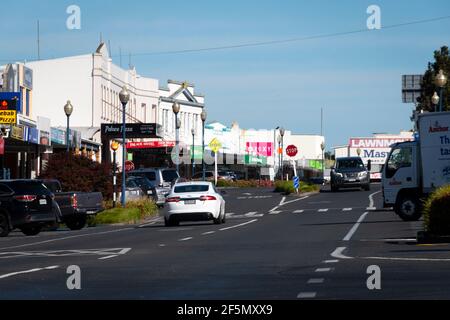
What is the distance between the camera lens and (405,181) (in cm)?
3466

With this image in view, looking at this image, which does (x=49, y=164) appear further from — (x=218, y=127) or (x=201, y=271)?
(x=218, y=127)

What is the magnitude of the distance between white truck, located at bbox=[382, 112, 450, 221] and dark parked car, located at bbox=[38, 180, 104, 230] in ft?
32.9

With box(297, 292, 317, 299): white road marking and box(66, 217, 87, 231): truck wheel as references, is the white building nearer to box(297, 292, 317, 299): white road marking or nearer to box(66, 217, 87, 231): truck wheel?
box(66, 217, 87, 231): truck wheel

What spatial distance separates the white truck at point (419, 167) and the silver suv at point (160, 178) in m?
17.3

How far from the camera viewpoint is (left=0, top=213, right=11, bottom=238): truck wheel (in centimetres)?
3297

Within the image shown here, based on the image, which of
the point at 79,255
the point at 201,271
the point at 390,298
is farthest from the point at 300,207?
the point at 390,298

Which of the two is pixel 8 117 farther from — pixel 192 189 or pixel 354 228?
pixel 354 228

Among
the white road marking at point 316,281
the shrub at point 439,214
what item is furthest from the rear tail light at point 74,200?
the white road marking at point 316,281

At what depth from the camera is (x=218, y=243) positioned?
25.8 m

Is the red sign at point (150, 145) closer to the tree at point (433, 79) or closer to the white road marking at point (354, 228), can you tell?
the tree at point (433, 79)

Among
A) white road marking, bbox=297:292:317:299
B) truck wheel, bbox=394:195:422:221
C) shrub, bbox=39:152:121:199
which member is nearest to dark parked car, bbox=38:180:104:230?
shrub, bbox=39:152:121:199

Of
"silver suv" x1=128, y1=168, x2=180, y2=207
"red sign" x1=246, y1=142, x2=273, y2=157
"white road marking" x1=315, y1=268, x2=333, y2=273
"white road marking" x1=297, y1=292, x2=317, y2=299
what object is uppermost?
"red sign" x1=246, y1=142, x2=273, y2=157

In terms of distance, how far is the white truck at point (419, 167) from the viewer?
32.5 metres

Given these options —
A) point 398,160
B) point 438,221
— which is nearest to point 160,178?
point 398,160
